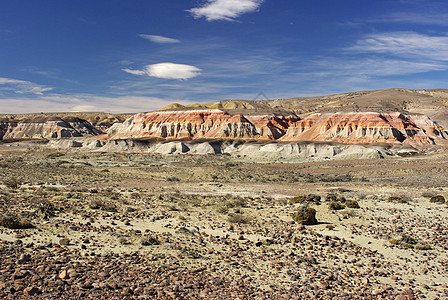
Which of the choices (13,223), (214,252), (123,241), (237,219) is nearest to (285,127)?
(237,219)

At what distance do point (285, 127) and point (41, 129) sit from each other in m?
94.5

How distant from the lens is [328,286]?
342 inches

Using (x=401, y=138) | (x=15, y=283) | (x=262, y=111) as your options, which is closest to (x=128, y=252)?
(x=15, y=283)

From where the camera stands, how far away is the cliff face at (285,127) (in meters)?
75.9

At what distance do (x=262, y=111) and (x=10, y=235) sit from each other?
9531cm

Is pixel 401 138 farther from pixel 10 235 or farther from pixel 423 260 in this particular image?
pixel 10 235

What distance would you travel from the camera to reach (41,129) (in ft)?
424

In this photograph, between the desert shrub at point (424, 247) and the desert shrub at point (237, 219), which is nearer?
the desert shrub at point (424, 247)

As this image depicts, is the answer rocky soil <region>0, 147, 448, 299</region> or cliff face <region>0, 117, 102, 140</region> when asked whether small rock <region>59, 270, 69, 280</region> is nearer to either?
rocky soil <region>0, 147, 448, 299</region>

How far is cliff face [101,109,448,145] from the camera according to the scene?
75.9 metres

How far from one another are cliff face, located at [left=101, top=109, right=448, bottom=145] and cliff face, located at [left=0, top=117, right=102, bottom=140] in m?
27.7

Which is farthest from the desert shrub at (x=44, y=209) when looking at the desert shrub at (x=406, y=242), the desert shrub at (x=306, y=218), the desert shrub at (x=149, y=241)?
the desert shrub at (x=406, y=242)

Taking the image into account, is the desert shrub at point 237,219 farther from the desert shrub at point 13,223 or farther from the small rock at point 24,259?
the small rock at point 24,259

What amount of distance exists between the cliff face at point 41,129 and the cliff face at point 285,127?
27750 millimetres
